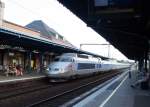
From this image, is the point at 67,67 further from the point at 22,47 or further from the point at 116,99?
the point at 116,99

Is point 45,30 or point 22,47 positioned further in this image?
point 45,30

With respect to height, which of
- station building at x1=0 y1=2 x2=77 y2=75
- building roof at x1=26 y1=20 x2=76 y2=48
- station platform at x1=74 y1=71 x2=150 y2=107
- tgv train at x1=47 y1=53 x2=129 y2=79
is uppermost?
building roof at x1=26 y1=20 x2=76 y2=48

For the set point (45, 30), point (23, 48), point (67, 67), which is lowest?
point (67, 67)

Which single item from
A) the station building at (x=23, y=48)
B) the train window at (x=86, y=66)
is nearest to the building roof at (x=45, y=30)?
the station building at (x=23, y=48)

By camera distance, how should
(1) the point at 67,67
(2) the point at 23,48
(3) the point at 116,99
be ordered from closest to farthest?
1. (3) the point at 116,99
2. (1) the point at 67,67
3. (2) the point at 23,48

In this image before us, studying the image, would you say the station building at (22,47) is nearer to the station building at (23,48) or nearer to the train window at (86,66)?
the station building at (23,48)

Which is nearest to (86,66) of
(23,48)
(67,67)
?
(23,48)

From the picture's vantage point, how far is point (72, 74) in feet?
115

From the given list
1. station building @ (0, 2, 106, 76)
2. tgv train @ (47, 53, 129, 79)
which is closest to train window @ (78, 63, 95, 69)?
tgv train @ (47, 53, 129, 79)

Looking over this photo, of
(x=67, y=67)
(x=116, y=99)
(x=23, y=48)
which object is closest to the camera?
(x=116, y=99)

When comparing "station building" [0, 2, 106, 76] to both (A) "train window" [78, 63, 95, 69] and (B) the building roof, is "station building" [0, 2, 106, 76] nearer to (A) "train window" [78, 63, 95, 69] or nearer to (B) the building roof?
(A) "train window" [78, 63, 95, 69]

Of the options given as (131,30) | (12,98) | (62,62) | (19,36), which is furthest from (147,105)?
(62,62)

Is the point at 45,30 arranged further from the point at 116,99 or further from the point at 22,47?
the point at 116,99

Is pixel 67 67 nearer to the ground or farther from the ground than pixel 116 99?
farther from the ground
